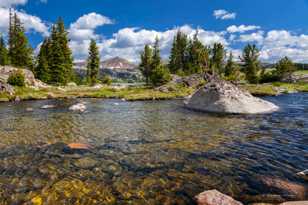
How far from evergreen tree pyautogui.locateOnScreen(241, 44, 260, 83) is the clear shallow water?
83.5 meters

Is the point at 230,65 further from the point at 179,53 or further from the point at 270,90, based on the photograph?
the point at 270,90

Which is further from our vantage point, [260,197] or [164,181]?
[164,181]

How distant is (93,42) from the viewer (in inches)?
3344

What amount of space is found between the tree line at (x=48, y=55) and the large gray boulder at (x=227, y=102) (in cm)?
5428

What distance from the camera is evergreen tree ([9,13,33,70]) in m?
81.0

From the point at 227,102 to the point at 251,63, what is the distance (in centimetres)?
8123

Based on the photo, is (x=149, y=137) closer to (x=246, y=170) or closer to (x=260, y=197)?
(x=246, y=170)

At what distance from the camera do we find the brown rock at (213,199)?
21.8 ft

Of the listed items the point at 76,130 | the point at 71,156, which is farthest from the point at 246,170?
the point at 76,130

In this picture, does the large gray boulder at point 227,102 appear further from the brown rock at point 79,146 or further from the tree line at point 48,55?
the tree line at point 48,55

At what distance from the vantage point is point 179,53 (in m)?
107

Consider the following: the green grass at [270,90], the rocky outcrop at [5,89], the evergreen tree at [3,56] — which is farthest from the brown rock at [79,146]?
the evergreen tree at [3,56]

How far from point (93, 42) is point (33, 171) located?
8089 cm

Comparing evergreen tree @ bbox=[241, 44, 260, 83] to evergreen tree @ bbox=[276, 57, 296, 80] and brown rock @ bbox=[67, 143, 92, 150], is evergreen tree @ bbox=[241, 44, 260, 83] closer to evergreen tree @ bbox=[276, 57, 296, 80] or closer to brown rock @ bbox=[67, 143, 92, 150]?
evergreen tree @ bbox=[276, 57, 296, 80]
